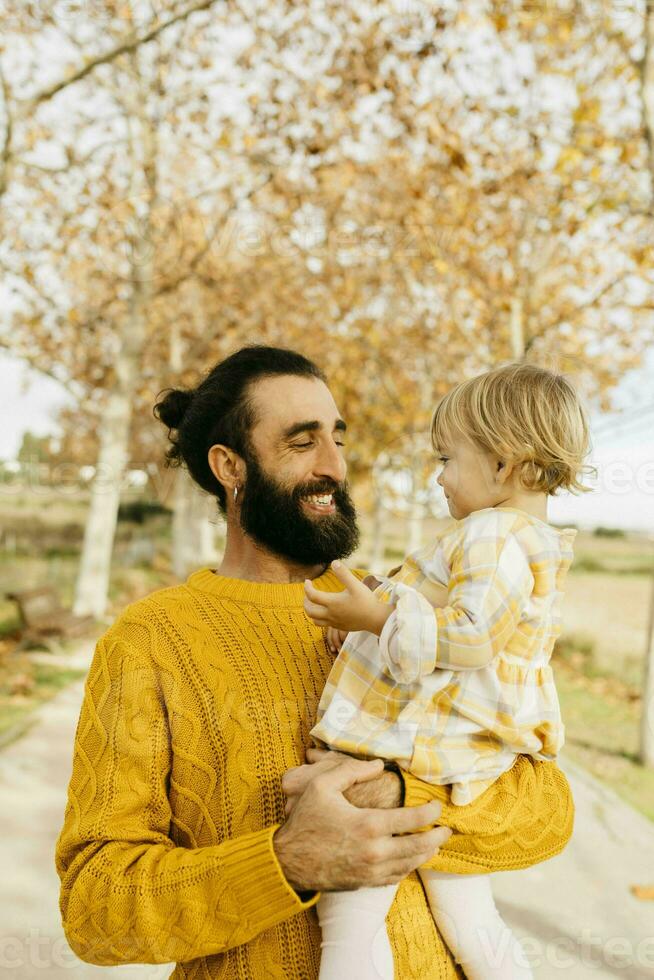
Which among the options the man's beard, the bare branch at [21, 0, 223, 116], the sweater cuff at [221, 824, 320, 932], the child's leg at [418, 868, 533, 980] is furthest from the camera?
the bare branch at [21, 0, 223, 116]

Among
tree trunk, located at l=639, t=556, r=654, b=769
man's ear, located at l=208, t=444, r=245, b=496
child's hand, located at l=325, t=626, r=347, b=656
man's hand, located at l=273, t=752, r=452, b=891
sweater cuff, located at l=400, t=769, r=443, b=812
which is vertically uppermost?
man's ear, located at l=208, t=444, r=245, b=496

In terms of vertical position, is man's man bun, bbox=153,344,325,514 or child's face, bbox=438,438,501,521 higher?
man's man bun, bbox=153,344,325,514

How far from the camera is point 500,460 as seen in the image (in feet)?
6.94

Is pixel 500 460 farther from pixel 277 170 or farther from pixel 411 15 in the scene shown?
pixel 277 170

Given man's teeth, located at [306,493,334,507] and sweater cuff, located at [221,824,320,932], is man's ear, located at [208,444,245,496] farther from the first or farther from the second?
sweater cuff, located at [221,824,320,932]

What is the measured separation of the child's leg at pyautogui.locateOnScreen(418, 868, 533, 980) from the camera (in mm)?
2006

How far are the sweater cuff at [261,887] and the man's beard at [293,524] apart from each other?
0.94 m

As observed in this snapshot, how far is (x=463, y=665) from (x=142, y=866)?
85 centimetres

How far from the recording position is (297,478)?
2.55 meters

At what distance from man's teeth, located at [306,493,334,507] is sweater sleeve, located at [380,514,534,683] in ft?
2.26

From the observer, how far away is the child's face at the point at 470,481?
2.11 meters

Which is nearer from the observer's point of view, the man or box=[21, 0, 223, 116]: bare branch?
the man

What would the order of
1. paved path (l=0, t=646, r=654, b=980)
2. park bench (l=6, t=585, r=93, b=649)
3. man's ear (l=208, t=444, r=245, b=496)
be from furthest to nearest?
park bench (l=6, t=585, r=93, b=649)
paved path (l=0, t=646, r=654, b=980)
man's ear (l=208, t=444, r=245, b=496)

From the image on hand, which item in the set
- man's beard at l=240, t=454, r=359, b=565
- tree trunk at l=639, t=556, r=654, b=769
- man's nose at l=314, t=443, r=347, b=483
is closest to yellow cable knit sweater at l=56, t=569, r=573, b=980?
man's beard at l=240, t=454, r=359, b=565
